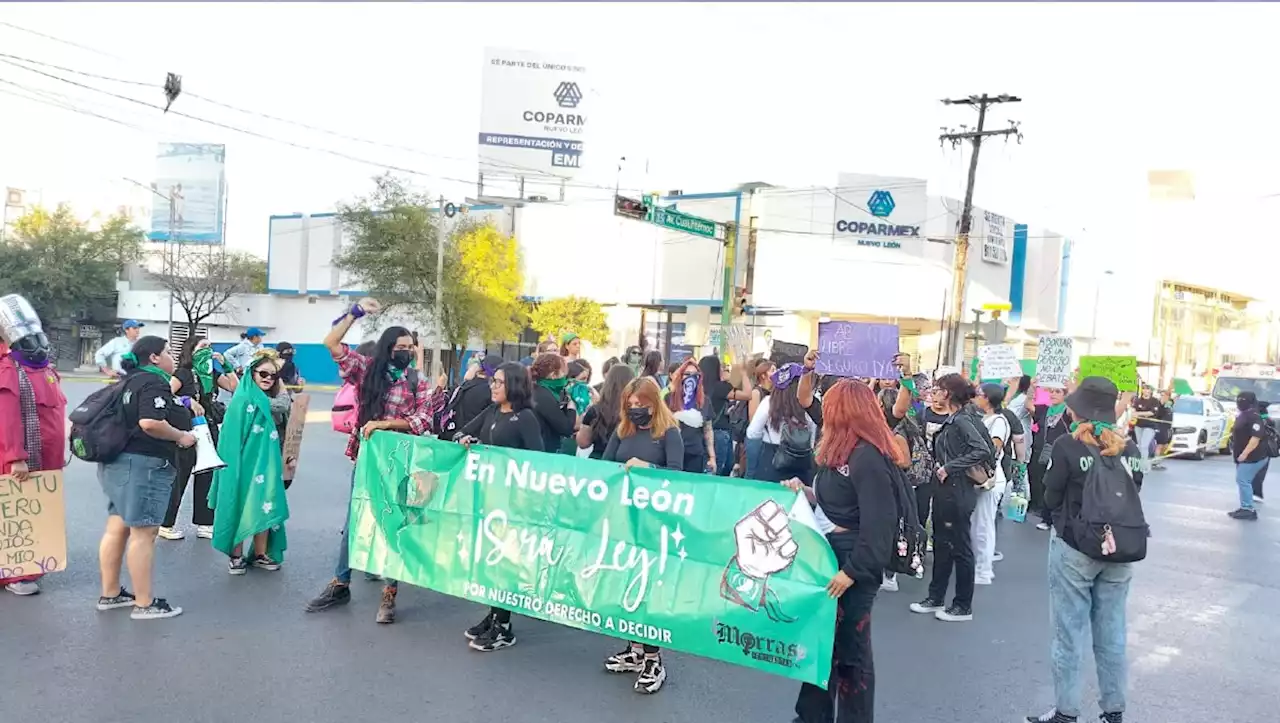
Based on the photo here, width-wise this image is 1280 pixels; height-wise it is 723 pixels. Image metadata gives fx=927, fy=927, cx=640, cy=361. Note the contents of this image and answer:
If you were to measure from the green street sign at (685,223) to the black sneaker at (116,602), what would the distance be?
64.0 ft

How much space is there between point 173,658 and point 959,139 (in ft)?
94.8

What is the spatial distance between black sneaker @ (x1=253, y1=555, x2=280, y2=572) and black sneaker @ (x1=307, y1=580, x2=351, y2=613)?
106 cm

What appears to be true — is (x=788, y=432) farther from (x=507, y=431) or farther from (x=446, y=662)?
(x=446, y=662)

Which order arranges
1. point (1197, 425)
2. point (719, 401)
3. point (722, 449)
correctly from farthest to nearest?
point (1197, 425)
point (719, 401)
point (722, 449)

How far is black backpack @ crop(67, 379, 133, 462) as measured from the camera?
584 centimetres

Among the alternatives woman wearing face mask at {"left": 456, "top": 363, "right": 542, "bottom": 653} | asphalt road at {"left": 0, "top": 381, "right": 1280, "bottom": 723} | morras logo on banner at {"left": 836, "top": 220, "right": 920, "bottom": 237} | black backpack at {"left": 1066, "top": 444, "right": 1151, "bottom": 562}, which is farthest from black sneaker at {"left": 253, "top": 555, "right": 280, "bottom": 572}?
morras logo on banner at {"left": 836, "top": 220, "right": 920, "bottom": 237}

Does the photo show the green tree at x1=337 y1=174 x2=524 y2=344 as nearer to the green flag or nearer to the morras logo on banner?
the morras logo on banner

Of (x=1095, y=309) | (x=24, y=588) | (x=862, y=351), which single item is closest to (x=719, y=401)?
(x=862, y=351)

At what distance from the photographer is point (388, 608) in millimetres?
6184

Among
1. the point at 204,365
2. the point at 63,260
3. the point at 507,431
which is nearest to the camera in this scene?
the point at 507,431

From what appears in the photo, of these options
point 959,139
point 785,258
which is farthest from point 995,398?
point 785,258

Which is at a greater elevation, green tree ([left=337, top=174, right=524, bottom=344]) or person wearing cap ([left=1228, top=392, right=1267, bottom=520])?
green tree ([left=337, top=174, right=524, bottom=344])

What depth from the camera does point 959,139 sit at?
1167 inches

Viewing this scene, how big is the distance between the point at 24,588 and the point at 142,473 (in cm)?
156
